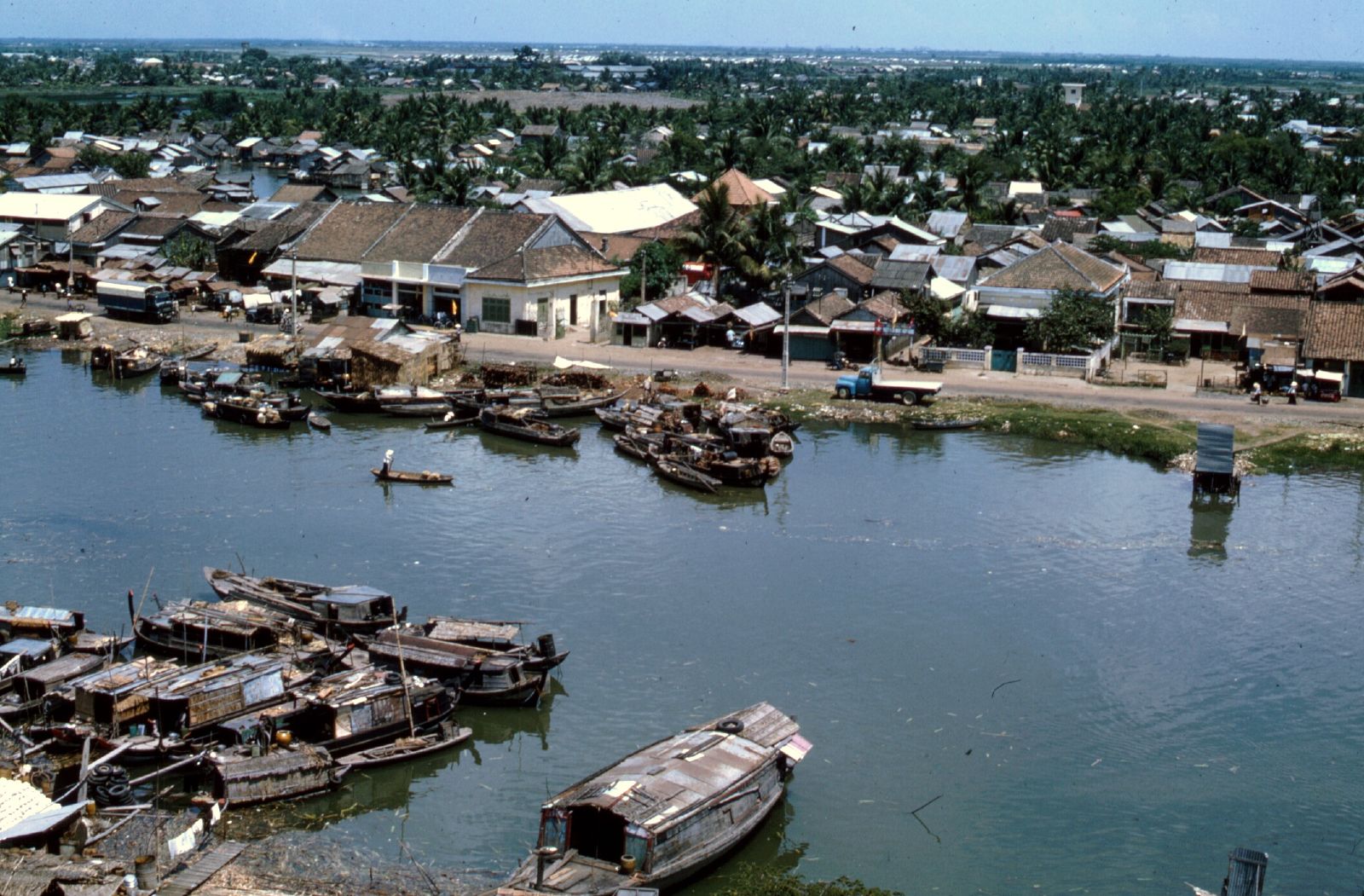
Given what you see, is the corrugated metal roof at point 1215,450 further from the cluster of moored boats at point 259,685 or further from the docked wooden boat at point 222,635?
the docked wooden boat at point 222,635

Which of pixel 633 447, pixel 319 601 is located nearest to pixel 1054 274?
pixel 633 447

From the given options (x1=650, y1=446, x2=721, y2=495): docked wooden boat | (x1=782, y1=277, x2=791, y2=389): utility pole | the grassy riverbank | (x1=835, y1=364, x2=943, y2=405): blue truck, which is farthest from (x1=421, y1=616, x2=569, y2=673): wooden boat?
(x1=782, y1=277, x2=791, y2=389): utility pole

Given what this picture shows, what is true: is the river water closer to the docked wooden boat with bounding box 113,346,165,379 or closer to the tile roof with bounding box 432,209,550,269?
the docked wooden boat with bounding box 113,346,165,379

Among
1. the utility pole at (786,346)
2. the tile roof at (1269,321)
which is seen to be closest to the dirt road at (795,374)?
the utility pole at (786,346)

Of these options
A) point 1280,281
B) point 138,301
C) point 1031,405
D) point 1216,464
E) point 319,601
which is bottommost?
point 319,601

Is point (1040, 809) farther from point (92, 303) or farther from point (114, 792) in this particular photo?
point (92, 303)

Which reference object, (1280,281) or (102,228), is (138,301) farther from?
(1280,281)
